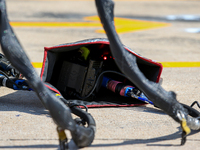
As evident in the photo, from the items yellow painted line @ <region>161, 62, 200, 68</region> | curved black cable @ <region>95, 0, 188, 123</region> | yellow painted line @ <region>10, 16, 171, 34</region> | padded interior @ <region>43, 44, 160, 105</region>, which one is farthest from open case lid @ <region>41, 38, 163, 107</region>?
yellow painted line @ <region>10, 16, 171, 34</region>

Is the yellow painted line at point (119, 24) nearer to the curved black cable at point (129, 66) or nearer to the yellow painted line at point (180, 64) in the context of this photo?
the yellow painted line at point (180, 64)

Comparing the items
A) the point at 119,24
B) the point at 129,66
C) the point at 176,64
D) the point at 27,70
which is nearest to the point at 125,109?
the point at 129,66

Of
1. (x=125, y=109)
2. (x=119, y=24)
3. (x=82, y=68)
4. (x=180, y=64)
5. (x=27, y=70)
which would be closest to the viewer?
(x=27, y=70)

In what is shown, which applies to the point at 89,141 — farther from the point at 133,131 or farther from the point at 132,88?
the point at 132,88

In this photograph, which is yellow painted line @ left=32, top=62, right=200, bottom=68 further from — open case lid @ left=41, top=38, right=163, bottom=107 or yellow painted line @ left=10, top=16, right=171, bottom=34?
yellow painted line @ left=10, top=16, right=171, bottom=34

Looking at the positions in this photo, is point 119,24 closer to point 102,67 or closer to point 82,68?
point 102,67

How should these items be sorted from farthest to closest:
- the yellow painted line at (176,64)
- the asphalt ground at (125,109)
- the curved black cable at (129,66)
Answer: the yellow painted line at (176,64), the asphalt ground at (125,109), the curved black cable at (129,66)

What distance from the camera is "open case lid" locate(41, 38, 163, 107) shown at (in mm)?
3268

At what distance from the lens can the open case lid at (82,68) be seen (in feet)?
10.7

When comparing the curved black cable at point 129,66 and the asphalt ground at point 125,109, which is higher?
the curved black cable at point 129,66

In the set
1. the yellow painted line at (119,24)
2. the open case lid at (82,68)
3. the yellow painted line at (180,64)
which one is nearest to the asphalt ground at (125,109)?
the yellow painted line at (180,64)

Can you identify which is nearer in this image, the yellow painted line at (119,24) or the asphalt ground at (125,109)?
the asphalt ground at (125,109)

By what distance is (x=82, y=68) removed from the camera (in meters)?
3.42

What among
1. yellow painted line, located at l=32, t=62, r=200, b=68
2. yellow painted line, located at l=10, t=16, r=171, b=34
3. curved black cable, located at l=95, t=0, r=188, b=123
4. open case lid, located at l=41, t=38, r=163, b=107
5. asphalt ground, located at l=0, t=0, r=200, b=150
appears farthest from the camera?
yellow painted line, located at l=10, t=16, r=171, b=34
